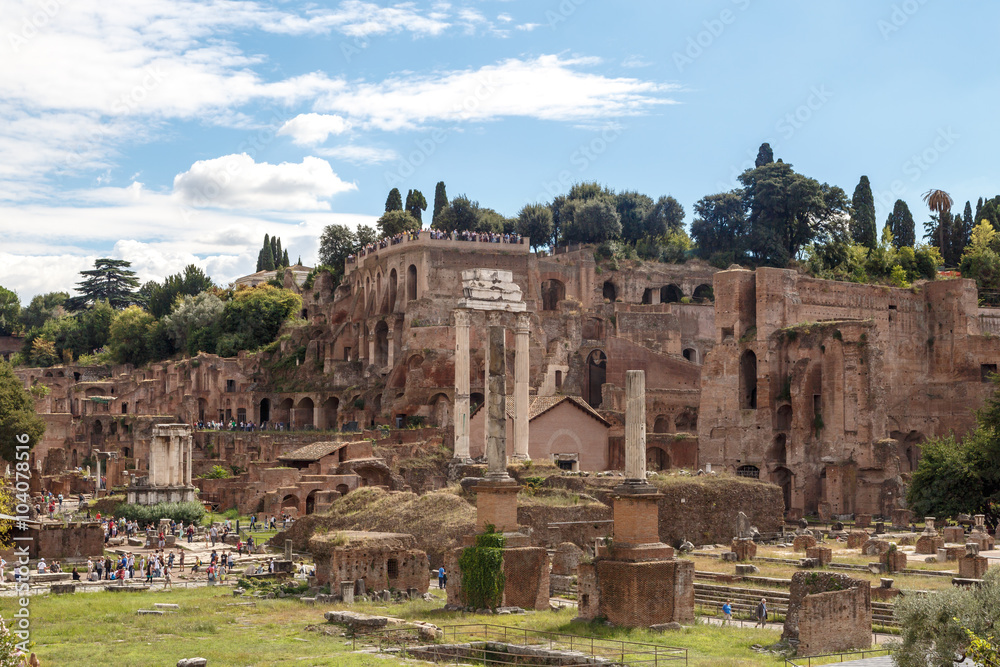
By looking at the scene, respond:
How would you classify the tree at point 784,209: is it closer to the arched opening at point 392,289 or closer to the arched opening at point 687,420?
the arched opening at point 687,420

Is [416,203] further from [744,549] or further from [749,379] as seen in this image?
[744,549]

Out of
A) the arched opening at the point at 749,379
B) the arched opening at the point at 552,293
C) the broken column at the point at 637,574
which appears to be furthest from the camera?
the arched opening at the point at 552,293

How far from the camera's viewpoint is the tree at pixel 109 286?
10906 cm

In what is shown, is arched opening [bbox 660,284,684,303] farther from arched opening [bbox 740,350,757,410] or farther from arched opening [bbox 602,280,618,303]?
arched opening [bbox 740,350,757,410]

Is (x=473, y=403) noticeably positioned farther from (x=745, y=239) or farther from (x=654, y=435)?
(x=745, y=239)

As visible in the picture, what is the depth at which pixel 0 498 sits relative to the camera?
2503cm

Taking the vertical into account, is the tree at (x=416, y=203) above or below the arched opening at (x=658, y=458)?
above

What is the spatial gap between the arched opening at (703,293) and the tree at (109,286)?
5537cm

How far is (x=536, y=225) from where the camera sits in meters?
83.2

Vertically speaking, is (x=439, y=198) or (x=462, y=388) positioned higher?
(x=439, y=198)

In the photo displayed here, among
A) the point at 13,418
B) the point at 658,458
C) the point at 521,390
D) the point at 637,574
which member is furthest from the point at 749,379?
the point at 637,574

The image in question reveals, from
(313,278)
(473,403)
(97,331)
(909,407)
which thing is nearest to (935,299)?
(909,407)

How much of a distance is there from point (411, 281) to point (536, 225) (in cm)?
1672

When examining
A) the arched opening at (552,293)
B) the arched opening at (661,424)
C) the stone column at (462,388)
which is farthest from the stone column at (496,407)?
the arched opening at (552,293)
